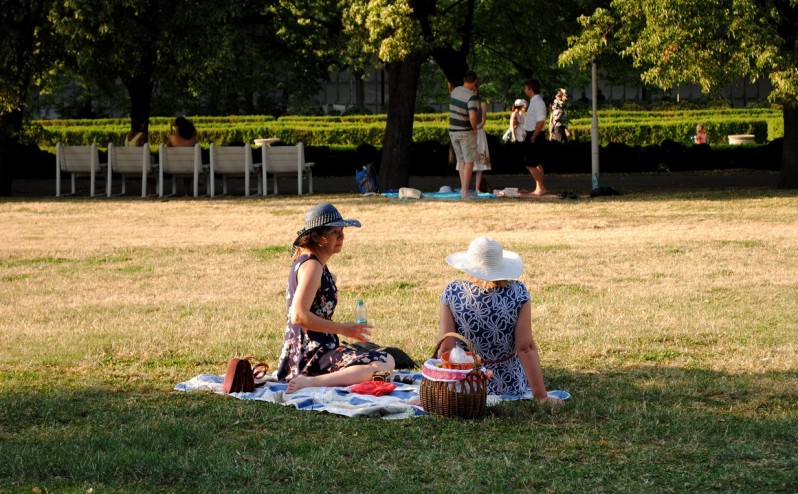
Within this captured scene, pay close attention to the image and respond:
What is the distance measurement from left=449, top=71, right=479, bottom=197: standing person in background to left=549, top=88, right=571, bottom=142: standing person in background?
16.3 ft

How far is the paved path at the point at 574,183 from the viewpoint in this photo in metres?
22.5

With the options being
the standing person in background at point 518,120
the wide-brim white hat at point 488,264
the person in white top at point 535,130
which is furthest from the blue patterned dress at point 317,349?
the standing person in background at point 518,120

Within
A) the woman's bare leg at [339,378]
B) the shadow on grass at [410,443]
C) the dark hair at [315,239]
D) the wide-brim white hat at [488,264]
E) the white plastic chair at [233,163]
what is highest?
the white plastic chair at [233,163]

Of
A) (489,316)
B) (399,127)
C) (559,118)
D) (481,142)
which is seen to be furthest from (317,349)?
(559,118)

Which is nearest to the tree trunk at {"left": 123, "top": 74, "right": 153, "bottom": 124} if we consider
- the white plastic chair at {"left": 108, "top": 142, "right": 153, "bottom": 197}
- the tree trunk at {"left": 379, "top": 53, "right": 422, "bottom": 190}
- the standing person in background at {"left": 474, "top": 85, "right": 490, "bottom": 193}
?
the white plastic chair at {"left": 108, "top": 142, "right": 153, "bottom": 197}

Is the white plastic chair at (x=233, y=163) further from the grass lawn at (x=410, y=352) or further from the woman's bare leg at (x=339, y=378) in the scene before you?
the woman's bare leg at (x=339, y=378)

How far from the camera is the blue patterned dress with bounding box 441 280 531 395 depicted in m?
6.95

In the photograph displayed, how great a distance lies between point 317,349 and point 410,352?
1247 mm

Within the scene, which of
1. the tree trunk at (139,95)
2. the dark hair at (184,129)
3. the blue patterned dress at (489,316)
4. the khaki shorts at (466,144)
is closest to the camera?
the blue patterned dress at (489,316)

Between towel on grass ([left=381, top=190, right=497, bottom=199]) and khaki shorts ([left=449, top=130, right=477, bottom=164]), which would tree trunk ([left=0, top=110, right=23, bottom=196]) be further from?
khaki shorts ([left=449, top=130, right=477, bottom=164])

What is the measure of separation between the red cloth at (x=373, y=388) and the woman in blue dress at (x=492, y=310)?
0.47 metres

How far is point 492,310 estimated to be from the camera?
694cm

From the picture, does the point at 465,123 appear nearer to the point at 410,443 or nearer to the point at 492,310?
the point at 492,310

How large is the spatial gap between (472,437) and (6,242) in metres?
10.6
